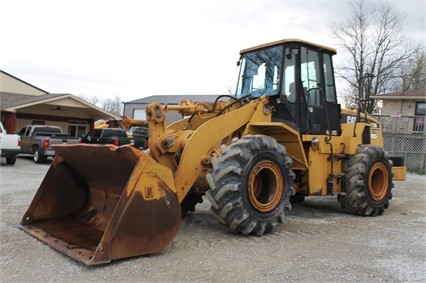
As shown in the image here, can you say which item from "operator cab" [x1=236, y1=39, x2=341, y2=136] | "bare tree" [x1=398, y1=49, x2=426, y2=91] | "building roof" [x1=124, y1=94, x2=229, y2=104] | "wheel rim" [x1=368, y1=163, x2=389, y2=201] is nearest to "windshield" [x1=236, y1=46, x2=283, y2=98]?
"operator cab" [x1=236, y1=39, x2=341, y2=136]

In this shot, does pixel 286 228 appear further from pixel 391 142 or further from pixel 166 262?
pixel 391 142

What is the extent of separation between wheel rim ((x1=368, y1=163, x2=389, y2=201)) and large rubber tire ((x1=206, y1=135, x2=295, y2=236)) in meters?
2.72

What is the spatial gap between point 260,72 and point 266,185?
230 centimetres

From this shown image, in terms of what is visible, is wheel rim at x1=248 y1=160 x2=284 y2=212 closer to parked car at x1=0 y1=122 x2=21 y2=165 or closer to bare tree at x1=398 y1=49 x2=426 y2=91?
parked car at x1=0 y1=122 x2=21 y2=165

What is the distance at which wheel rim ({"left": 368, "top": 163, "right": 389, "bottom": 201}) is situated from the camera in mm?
8391

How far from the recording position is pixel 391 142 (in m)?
21.9

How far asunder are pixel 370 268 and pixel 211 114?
3512mm

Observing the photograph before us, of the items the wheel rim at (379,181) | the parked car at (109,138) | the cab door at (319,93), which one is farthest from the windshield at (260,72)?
the parked car at (109,138)

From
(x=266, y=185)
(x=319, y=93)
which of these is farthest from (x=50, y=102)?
(x=266, y=185)

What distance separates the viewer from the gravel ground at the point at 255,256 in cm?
446

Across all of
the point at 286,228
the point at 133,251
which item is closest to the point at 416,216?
the point at 286,228

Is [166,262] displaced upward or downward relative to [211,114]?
downward

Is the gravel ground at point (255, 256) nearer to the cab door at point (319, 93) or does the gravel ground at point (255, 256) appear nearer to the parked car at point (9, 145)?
the cab door at point (319, 93)

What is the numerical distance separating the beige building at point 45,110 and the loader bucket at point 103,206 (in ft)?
62.6
